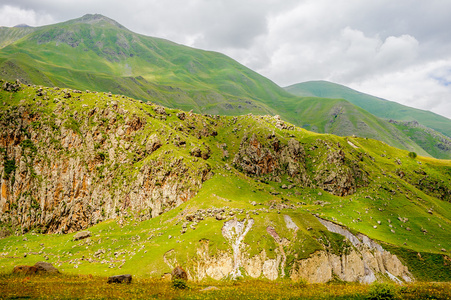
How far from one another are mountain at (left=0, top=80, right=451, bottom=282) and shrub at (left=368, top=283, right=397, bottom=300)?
37860 millimetres

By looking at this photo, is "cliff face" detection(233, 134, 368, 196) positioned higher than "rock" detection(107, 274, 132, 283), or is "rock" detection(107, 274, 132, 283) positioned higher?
"cliff face" detection(233, 134, 368, 196)

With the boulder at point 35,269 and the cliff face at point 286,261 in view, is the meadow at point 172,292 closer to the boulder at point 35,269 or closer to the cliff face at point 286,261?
the boulder at point 35,269

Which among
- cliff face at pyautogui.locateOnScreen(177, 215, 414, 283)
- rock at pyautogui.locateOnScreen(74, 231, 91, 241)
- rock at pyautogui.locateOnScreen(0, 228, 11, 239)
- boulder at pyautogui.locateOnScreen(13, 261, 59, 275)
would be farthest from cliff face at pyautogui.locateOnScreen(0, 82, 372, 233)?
boulder at pyautogui.locateOnScreen(13, 261, 59, 275)

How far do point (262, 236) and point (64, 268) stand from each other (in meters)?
56.0

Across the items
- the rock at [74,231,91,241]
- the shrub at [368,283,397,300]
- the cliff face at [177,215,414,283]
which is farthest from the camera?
the rock at [74,231,91,241]

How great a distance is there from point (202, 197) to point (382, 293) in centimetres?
8410

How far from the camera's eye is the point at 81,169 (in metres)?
115

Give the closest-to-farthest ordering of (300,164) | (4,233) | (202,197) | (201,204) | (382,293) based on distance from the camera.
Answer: (382,293)
(201,204)
(4,233)
(202,197)
(300,164)

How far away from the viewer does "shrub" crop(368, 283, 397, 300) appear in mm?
23609

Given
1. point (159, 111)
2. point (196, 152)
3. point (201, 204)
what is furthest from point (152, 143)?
point (201, 204)

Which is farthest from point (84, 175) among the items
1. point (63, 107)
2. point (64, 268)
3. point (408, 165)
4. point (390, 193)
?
point (408, 165)

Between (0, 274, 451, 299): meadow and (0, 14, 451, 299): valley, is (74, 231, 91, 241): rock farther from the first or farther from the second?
(0, 274, 451, 299): meadow

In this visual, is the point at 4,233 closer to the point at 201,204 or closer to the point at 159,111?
the point at 201,204

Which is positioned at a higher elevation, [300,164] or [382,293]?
[300,164]
